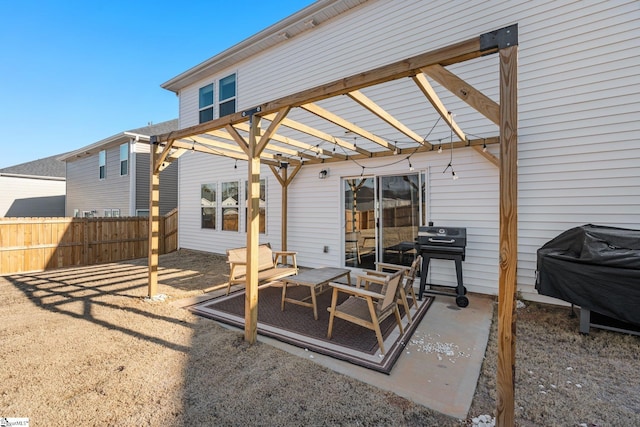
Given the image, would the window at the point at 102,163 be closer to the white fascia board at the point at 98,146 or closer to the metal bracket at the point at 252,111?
the white fascia board at the point at 98,146

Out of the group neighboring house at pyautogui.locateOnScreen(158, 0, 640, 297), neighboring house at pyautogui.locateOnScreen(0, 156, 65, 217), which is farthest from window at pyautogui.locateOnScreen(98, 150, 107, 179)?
neighboring house at pyautogui.locateOnScreen(158, 0, 640, 297)

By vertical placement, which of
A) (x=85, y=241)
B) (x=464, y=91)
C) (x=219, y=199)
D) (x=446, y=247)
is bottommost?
(x=85, y=241)

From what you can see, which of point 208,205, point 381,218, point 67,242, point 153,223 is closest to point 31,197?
point 67,242

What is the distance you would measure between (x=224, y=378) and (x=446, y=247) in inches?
147

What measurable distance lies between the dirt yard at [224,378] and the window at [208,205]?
207 inches

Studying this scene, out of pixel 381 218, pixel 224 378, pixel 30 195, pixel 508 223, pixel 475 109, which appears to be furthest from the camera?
pixel 30 195

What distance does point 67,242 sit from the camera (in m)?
7.66

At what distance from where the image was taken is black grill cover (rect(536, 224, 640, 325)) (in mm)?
3074

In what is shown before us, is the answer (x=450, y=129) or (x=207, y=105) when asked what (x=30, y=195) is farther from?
(x=450, y=129)

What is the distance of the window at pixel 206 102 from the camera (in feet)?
30.4

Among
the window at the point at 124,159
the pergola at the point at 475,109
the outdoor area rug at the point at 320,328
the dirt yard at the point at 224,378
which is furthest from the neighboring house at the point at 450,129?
the window at the point at 124,159

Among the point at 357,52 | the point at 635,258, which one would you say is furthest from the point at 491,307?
the point at 357,52

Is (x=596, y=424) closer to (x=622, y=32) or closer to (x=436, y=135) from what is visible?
(x=436, y=135)

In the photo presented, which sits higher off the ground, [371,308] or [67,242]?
[67,242]
